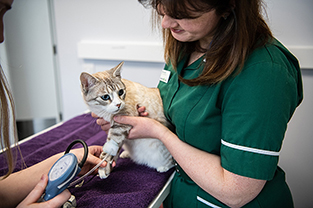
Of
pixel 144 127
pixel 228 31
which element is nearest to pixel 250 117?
pixel 228 31

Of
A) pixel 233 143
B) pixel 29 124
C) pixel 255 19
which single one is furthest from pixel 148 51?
pixel 29 124

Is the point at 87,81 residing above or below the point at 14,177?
above

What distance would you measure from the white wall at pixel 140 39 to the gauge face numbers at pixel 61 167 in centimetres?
141

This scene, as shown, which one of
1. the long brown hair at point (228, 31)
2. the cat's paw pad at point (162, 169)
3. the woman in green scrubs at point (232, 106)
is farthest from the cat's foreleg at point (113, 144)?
the long brown hair at point (228, 31)

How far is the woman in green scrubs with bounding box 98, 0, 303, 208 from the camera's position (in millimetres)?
654

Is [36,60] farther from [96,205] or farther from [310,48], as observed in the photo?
[310,48]

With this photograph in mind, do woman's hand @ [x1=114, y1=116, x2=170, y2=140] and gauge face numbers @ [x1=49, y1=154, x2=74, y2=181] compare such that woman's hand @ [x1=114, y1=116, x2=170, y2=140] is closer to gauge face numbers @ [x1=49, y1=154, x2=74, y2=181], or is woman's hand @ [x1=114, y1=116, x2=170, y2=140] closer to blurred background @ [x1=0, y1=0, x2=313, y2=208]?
gauge face numbers @ [x1=49, y1=154, x2=74, y2=181]

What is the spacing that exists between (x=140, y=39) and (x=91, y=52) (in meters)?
0.49

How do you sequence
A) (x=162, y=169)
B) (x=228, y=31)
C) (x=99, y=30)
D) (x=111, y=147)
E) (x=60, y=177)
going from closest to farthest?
(x=60, y=177) → (x=228, y=31) → (x=111, y=147) → (x=162, y=169) → (x=99, y=30)

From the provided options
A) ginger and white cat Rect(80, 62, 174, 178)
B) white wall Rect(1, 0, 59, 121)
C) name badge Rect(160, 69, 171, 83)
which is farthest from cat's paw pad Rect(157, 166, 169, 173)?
white wall Rect(1, 0, 59, 121)

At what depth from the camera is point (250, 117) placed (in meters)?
0.65

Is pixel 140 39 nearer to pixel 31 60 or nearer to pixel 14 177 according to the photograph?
pixel 31 60

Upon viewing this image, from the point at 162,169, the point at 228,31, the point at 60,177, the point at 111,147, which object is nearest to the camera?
the point at 60,177

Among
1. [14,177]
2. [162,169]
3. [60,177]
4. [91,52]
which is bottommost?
[162,169]
